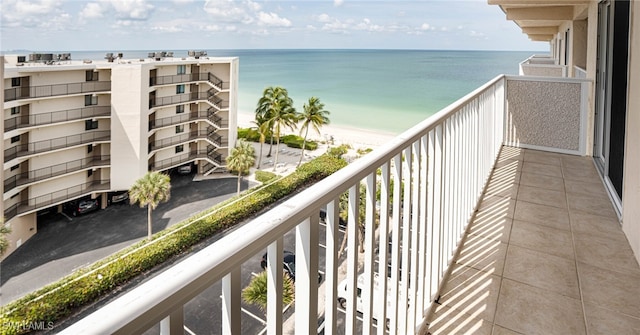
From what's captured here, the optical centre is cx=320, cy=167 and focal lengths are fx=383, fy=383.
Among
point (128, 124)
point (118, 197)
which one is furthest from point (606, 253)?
point (118, 197)

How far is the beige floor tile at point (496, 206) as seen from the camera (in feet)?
8.34

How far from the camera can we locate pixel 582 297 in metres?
1.67

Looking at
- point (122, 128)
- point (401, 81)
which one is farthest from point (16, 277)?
point (401, 81)

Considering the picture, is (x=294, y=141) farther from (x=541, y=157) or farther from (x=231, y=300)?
(x=231, y=300)

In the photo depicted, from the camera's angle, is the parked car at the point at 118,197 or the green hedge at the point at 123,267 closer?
the green hedge at the point at 123,267

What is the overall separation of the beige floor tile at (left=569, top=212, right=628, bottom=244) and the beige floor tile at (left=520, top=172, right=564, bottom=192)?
53cm

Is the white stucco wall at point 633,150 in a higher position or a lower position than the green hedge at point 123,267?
higher

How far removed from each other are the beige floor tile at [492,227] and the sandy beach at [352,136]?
71.6 feet

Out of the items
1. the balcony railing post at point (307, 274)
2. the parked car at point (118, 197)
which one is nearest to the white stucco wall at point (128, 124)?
the parked car at point (118, 197)

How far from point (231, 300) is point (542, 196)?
9.58 ft

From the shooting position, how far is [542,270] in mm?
1883

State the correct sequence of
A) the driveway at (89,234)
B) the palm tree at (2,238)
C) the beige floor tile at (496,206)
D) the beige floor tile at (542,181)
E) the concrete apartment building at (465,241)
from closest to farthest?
the concrete apartment building at (465,241), the beige floor tile at (496,206), the beige floor tile at (542,181), the palm tree at (2,238), the driveway at (89,234)

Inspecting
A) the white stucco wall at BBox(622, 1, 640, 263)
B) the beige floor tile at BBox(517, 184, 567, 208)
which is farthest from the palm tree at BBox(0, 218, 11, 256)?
the white stucco wall at BBox(622, 1, 640, 263)

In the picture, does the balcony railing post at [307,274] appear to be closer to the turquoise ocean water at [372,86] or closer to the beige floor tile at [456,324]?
the beige floor tile at [456,324]
